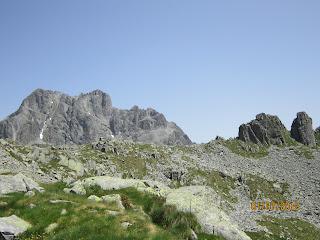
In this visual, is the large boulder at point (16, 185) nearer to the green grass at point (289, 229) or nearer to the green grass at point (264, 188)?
the green grass at point (289, 229)

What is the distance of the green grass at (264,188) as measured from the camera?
13288cm

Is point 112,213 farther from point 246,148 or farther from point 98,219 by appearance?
point 246,148

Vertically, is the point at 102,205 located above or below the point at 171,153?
below

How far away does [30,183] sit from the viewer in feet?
131

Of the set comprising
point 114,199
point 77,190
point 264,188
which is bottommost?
point 114,199

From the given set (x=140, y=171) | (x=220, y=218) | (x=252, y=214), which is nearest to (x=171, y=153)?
Result: (x=140, y=171)

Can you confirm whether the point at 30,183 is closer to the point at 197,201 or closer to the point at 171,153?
the point at 197,201

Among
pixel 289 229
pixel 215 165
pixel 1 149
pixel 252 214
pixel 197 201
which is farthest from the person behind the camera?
pixel 215 165

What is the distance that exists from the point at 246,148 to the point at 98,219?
15290cm

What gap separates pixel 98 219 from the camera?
25.5 meters

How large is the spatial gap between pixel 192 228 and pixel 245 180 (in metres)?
115

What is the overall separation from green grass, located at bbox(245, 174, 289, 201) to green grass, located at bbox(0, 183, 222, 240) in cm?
10483

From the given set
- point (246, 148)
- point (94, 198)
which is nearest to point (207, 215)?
Answer: point (94, 198)

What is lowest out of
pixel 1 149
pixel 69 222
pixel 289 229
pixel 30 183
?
pixel 289 229
